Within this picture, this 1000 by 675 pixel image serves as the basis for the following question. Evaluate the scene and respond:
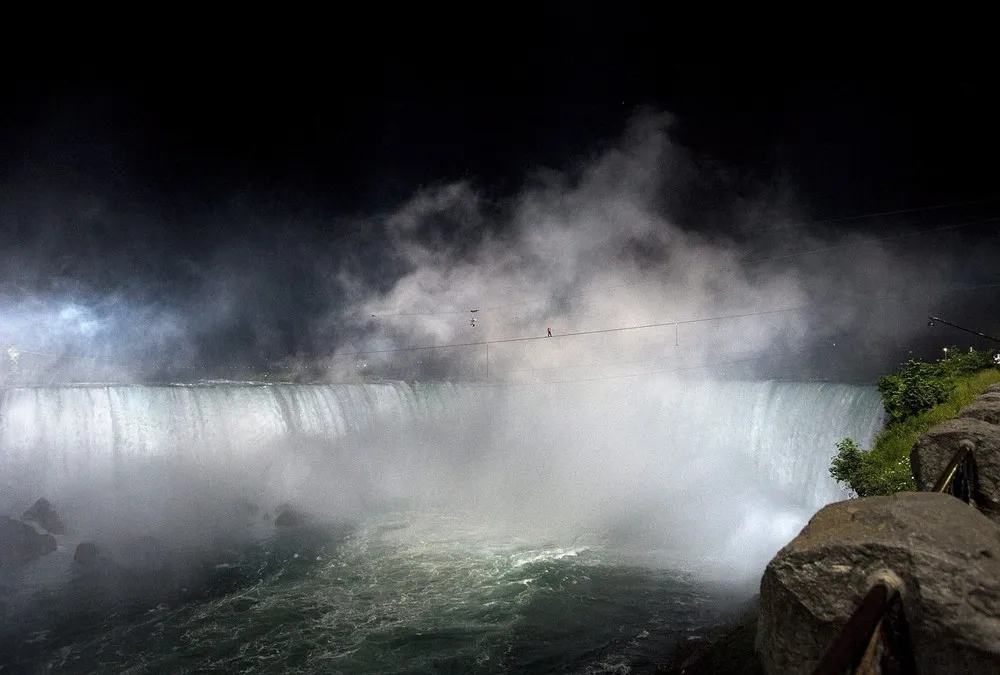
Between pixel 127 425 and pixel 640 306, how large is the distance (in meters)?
21.2

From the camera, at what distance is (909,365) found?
11070mm

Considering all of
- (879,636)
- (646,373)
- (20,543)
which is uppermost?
(879,636)

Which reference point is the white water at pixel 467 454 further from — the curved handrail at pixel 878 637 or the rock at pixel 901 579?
the curved handrail at pixel 878 637

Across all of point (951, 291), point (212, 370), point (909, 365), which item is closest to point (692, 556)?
point (909, 365)

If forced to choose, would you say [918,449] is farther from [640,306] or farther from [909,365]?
[640,306]

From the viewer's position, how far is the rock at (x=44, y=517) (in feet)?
50.3

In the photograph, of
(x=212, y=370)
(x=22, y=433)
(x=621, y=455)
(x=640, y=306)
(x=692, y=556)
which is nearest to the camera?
(x=692, y=556)

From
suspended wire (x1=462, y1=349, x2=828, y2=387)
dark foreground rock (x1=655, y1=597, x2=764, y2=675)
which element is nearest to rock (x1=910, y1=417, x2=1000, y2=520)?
dark foreground rock (x1=655, y1=597, x2=764, y2=675)

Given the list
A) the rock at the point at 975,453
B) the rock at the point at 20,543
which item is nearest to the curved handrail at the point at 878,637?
the rock at the point at 975,453

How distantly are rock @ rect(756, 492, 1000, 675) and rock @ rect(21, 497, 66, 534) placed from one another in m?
19.1

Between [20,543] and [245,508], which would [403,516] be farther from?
[20,543]

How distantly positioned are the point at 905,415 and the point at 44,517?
2110 centimetres

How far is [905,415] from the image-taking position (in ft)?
32.9

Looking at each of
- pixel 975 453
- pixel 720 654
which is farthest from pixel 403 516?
pixel 975 453
